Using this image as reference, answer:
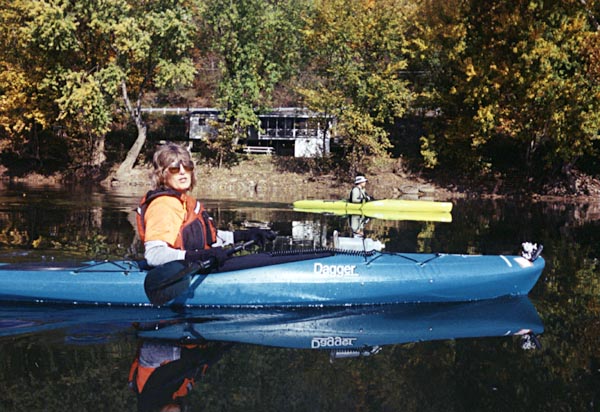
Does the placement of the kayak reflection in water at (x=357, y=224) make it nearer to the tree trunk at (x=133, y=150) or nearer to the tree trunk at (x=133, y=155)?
the tree trunk at (x=133, y=150)

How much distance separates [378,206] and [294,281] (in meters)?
10.7

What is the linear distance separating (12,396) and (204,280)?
2.88 meters

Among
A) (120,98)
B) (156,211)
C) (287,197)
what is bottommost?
(287,197)

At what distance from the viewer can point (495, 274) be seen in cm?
795

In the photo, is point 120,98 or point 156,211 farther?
point 120,98

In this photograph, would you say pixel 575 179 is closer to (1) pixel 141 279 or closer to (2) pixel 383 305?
(2) pixel 383 305

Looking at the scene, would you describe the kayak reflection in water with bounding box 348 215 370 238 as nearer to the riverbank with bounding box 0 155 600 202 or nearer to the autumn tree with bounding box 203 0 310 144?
the riverbank with bounding box 0 155 600 202

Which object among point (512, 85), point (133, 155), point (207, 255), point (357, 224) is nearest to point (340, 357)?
point (207, 255)

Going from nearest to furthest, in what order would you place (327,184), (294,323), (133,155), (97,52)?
(294,323) < (327,184) < (97,52) < (133,155)

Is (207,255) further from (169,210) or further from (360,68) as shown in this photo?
(360,68)

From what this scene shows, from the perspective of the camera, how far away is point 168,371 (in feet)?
→ 17.7

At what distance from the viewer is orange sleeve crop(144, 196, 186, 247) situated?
622 cm

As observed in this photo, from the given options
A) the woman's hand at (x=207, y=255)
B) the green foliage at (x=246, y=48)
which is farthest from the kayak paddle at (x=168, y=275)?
the green foliage at (x=246, y=48)

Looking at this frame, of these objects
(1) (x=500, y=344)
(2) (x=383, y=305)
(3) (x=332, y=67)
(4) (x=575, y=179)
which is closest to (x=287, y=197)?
(3) (x=332, y=67)
